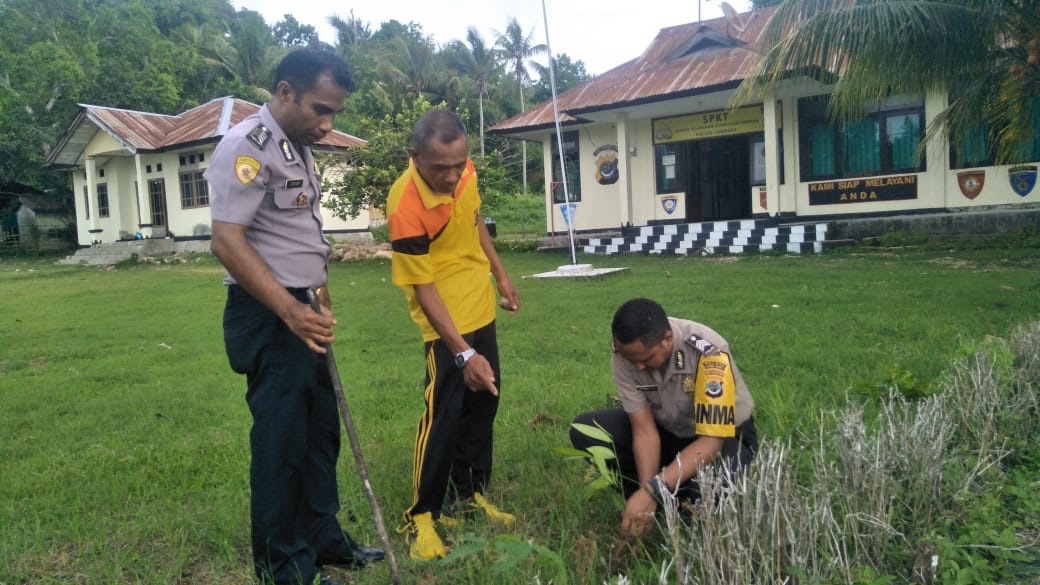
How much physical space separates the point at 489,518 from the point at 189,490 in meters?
1.52

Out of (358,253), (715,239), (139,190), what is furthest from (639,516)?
(139,190)

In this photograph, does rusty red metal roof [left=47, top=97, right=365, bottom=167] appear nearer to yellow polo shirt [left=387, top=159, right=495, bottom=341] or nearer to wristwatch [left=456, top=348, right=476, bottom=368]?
yellow polo shirt [left=387, top=159, right=495, bottom=341]

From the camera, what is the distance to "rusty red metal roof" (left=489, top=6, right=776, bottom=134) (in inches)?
635

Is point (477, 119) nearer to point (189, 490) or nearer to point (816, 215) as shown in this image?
point (816, 215)

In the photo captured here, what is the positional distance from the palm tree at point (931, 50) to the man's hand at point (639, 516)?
746cm

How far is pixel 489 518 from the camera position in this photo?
3123 millimetres

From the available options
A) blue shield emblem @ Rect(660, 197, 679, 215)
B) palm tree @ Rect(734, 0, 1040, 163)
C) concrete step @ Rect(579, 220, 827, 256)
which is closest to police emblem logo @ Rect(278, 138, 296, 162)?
palm tree @ Rect(734, 0, 1040, 163)

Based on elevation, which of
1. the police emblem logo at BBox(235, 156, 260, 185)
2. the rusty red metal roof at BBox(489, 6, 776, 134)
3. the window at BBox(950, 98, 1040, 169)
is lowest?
the police emblem logo at BBox(235, 156, 260, 185)

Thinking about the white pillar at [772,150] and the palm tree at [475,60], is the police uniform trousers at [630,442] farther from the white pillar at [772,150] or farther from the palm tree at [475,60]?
the palm tree at [475,60]

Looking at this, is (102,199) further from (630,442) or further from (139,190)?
(630,442)

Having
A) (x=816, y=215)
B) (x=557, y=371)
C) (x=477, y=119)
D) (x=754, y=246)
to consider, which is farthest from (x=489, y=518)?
(x=477, y=119)

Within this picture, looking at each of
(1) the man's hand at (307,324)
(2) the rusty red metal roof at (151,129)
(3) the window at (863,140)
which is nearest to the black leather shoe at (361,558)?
(1) the man's hand at (307,324)

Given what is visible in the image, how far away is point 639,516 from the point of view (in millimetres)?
2625

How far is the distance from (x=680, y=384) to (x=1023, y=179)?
48.3ft
